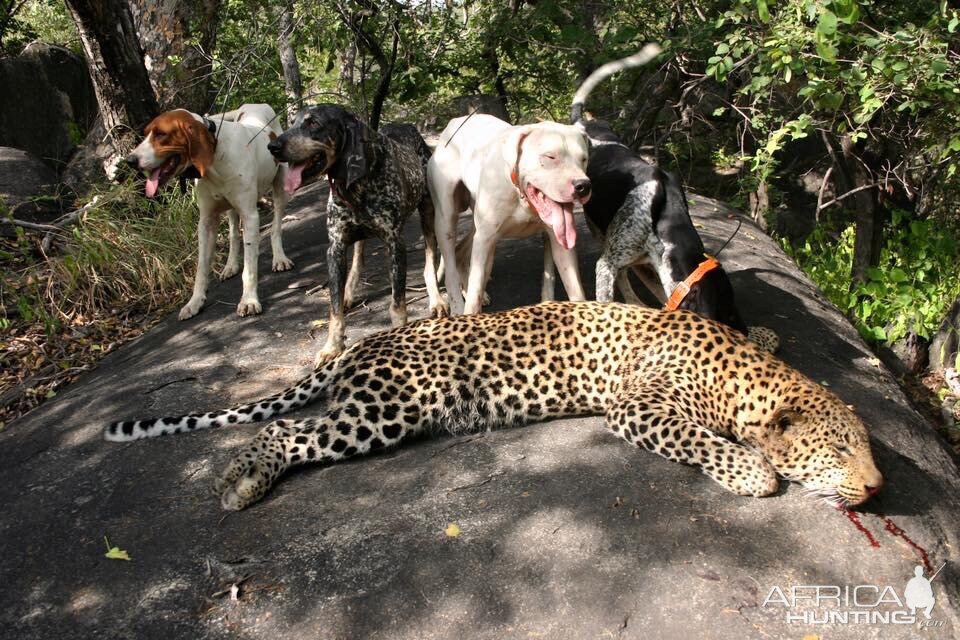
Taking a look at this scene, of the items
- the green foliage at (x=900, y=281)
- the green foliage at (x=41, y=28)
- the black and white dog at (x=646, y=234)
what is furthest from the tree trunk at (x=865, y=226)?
the green foliage at (x=41, y=28)

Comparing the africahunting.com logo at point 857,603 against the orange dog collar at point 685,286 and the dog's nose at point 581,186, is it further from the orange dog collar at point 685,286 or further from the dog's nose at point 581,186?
the dog's nose at point 581,186

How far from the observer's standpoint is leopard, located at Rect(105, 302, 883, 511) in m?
4.44

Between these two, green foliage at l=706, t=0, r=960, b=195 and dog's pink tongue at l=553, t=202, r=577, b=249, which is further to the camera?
dog's pink tongue at l=553, t=202, r=577, b=249

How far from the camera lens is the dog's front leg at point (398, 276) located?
6.31m

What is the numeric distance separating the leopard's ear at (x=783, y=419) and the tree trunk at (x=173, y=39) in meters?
7.99

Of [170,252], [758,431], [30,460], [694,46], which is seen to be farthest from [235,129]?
[758,431]

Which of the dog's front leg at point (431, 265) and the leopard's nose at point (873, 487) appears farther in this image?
the dog's front leg at point (431, 265)

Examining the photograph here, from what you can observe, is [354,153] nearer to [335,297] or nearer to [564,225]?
[335,297]

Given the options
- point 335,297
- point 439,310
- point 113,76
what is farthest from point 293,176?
point 113,76

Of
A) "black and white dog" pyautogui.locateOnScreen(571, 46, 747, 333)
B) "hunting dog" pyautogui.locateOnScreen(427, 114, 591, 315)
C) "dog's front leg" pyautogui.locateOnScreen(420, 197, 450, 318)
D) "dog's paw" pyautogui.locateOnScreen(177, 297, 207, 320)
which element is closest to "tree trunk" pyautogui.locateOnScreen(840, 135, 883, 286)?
"black and white dog" pyautogui.locateOnScreen(571, 46, 747, 333)

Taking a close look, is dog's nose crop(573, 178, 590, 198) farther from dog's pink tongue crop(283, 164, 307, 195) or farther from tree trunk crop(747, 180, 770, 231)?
tree trunk crop(747, 180, 770, 231)

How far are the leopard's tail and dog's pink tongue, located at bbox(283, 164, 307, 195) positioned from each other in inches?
51.6

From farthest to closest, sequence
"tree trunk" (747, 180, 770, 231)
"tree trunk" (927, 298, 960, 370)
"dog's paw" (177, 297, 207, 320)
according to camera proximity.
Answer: "tree trunk" (747, 180, 770, 231) < "tree trunk" (927, 298, 960, 370) < "dog's paw" (177, 297, 207, 320)

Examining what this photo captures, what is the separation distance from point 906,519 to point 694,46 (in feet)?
18.0
